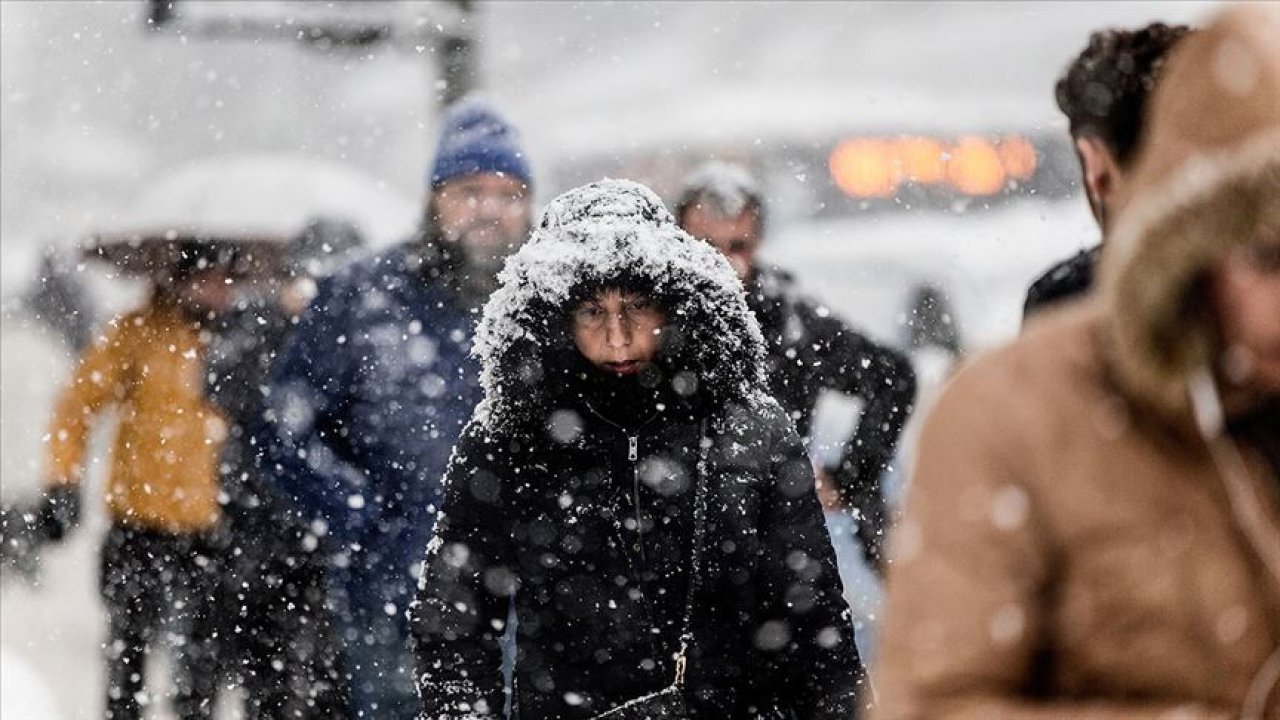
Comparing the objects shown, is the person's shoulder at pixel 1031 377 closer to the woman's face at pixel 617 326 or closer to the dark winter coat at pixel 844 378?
the woman's face at pixel 617 326

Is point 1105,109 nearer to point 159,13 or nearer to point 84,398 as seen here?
point 84,398

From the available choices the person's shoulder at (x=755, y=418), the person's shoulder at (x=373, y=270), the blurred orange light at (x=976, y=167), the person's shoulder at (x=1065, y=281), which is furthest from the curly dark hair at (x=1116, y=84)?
the blurred orange light at (x=976, y=167)

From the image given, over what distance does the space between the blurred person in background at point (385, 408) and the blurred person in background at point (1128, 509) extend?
2.87 meters

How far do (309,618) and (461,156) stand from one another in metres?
1.46

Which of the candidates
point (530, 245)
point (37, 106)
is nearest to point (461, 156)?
point (530, 245)

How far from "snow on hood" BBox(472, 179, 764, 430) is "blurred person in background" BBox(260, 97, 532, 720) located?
38.7 inches

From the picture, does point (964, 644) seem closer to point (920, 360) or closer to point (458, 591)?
point (458, 591)

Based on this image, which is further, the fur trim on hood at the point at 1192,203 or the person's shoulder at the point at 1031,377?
the person's shoulder at the point at 1031,377

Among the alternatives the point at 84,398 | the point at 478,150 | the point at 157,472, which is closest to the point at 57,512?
Answer: the point at 84,398

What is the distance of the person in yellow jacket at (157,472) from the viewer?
5652mm

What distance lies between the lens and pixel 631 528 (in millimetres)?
3156

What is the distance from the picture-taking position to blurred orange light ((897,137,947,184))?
66.5 feet

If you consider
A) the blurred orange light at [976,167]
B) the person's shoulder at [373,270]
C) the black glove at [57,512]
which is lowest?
the person's shoulder at [373,270]

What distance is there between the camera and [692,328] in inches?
132
